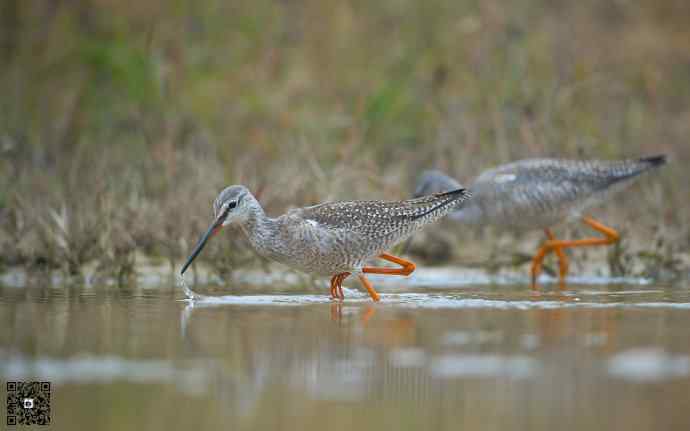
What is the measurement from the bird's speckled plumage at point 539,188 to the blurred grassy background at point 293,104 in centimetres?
61

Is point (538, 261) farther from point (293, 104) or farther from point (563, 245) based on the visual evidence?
point (293, 104)

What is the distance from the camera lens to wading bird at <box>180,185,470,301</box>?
28.8 feet

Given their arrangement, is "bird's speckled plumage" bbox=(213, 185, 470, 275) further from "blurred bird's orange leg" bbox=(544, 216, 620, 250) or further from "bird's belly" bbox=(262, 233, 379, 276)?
"blurred bird's orange leg" bbox=(544, 216, 620, 250)

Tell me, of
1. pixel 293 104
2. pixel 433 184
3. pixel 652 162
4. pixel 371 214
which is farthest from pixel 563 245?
pixel 293 104

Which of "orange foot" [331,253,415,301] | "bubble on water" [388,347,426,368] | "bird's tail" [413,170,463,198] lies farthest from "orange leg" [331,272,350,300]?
"bubble on water" [388,347,426,368]

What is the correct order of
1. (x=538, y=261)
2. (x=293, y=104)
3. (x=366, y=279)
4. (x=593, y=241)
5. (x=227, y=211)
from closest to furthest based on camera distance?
1. (x=227, y=211)
2. (x=366, y=279)
3. (x=538, y=261)
4. (x=593, y=241)
5. (x=293, y=104)

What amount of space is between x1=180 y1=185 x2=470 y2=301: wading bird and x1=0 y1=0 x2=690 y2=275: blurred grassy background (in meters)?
1.41

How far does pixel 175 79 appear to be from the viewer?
15.2 meters

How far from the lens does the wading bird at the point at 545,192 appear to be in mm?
10984

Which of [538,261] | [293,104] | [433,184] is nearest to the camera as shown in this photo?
[538,261]

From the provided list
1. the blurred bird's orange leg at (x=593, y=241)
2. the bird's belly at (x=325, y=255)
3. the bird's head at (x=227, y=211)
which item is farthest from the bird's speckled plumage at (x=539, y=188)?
the bird's head at (x=227, y=211)

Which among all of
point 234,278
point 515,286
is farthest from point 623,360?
point 234,278

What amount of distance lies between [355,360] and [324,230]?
114 inches

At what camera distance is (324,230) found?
29.0 feet
